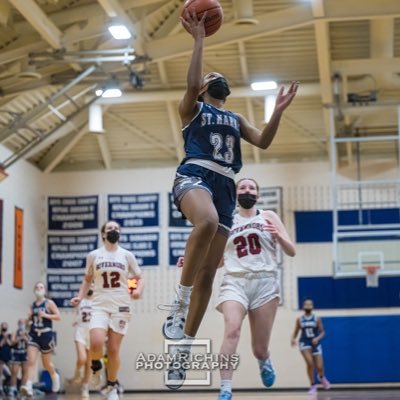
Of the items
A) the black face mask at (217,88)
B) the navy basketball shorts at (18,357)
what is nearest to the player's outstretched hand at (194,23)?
the black face mask at (217,88)

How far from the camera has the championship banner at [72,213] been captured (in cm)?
2336

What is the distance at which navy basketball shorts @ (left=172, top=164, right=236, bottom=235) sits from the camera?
246 inches

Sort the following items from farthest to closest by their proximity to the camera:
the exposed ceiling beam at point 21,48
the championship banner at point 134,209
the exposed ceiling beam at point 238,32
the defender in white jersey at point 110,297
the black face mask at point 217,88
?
the championship banner at point 134,209 < the exposed ceiling beam at point 21,48 < the exposed ceiling beam at point 238,32 < the defender in white jersey at point 110,297 < the black face mask at point 217,88

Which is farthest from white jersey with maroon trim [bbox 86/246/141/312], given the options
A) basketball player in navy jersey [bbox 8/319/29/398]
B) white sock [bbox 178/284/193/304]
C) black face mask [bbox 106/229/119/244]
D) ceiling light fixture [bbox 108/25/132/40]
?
basketball player in navy jersey [bbox 8/319/29/398]

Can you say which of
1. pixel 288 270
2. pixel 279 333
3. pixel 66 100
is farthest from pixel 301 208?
pixel 66 100

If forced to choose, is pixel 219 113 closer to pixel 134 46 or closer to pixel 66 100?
pixel 134 46

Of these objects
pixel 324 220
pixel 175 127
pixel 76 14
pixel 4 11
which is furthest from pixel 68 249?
pixel 4 11

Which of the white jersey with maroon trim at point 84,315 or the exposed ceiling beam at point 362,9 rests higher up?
the exposed ceiling beam at point 362,9

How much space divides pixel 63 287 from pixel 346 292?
7259 mm

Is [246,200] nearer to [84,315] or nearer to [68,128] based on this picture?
[84,315]

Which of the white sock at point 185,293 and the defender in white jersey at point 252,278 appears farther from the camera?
the defender in white jersey at point 252,278

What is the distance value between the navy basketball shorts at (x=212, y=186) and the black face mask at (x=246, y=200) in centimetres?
202

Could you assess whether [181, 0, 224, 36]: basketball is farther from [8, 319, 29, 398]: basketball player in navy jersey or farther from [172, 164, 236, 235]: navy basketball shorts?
[8, 319, 29, 398]: basketball player in navy jersey

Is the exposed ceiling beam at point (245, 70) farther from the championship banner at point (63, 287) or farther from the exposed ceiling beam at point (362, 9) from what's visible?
the championship banner at point (63, 287)
